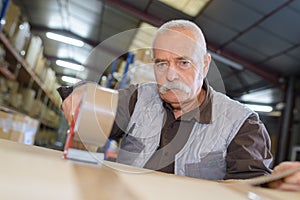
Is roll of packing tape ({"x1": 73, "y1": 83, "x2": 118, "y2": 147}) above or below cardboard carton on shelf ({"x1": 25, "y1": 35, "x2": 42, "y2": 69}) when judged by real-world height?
below

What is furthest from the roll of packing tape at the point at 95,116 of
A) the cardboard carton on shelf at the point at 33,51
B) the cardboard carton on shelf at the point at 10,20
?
the cardboard carton on shelf at the point at 33,51

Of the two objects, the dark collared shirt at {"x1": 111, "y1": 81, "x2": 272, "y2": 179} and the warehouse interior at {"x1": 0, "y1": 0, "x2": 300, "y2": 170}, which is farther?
the warehouse interior at {"x1": 0, "y1": 0, "x2": 300, "y2": 170}

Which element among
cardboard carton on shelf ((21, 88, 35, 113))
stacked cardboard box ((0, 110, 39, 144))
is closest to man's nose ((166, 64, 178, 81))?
stacked cardboard box ((0, 110, 39, 144))

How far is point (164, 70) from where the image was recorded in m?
0.81

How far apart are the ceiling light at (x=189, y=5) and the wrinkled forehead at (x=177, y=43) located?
5.88ft

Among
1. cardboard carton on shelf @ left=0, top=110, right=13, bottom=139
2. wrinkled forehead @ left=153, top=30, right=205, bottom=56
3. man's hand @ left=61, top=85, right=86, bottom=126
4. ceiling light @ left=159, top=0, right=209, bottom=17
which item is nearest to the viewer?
man's hand @ left=61, top=85, right=86, bottom=126

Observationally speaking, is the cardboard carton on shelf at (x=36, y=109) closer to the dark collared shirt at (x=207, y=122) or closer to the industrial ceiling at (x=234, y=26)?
the industrial ceiling at (x=234, y=26)

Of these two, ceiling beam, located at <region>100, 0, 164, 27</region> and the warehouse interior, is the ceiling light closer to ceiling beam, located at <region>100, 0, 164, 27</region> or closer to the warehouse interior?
the warehouse interior

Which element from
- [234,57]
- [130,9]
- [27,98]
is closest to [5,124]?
[27,98]

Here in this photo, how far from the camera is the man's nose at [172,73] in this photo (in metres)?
0.79

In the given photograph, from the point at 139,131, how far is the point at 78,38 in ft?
23.3

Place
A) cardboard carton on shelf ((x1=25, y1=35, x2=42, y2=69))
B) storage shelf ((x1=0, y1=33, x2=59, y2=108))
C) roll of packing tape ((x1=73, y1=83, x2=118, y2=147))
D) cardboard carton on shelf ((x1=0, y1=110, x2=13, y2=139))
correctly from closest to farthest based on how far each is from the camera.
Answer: roll of packing tape ((x1=73, y1=83, x2=118, y2=147)), cardboard carton on shelf ((x1=0, y1=110, x2=13, y2=139)), storage shelf ((x1=0, y1=33, x2=59, y2=108)), cardboard carton on shelf ((x1=25, y1=35, x2=42, y2=69))

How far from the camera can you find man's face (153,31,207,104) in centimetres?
75

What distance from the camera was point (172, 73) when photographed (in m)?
0.81
